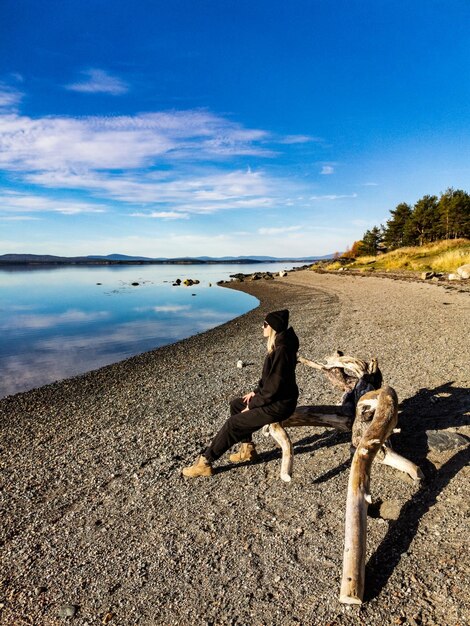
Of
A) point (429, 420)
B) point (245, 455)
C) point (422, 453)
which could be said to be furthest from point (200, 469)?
point (429, 420)

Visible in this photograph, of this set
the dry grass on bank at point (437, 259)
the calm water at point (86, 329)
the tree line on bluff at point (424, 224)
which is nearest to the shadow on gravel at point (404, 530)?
the calm water at point (86, 329)

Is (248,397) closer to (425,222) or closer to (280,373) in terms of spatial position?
(280,373)

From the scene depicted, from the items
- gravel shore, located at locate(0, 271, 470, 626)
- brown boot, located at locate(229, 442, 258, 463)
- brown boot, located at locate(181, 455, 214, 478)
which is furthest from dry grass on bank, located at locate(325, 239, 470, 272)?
brown boot, located at locate(181, 455, 214, 478)

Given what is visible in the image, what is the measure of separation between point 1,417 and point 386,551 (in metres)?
10.8

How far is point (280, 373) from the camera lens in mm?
6242

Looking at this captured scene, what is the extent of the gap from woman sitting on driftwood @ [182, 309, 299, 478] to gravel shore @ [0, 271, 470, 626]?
2.42ft

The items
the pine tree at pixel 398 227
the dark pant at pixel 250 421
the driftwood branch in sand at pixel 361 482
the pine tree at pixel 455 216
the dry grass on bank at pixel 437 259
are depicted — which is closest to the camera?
the driftwood branch in sand at pixel 361 482

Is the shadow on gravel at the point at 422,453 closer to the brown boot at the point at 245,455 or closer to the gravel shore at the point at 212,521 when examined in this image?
the gravel shore at the point at 212,521

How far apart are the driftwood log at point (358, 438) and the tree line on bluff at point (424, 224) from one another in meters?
79.5

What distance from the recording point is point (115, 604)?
4406 millimetres

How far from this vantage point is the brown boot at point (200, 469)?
688cm

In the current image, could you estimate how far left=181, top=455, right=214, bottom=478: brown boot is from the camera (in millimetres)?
6879

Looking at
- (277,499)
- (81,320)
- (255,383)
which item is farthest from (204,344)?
(81,320)

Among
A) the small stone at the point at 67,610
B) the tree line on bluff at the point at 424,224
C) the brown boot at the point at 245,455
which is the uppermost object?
the tree line on bluff at the point at 424,224
